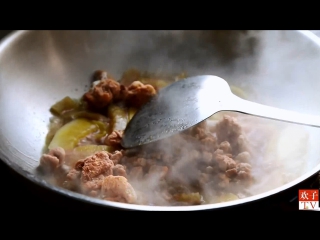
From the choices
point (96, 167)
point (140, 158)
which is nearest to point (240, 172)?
point (140, 158)

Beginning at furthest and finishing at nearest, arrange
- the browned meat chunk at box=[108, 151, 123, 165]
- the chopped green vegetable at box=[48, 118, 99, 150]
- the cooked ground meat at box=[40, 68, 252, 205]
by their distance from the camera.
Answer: the chopped green vegetable at box=[48, 118, 99, 150]
the browned meat chunk at box=[108, 151, 123, 165]
the cooked ground meat at box=[40, 68, 252, 205]

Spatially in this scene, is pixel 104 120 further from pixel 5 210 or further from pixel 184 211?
pixel 184 211

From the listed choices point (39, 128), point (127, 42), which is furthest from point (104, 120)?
point (127, 42)

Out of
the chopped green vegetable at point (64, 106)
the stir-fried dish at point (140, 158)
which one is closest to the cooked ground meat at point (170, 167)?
the stir-fried dish at point (140, 158)

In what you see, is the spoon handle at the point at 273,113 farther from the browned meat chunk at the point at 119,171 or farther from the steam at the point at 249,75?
the browned meat chunk at the point at 119,171

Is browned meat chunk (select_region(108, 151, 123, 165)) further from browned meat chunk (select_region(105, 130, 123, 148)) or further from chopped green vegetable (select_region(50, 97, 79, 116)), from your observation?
chopped green vegetable (select_region(50, 97, 79, 116))

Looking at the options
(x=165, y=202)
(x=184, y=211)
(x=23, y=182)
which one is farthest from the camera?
(x=165, y=202)

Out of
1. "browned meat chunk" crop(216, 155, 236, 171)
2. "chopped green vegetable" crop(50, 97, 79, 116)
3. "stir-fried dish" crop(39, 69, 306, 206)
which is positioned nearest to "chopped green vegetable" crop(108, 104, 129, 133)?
"stir-fried dish" crop(39, 69, 306, 206)
